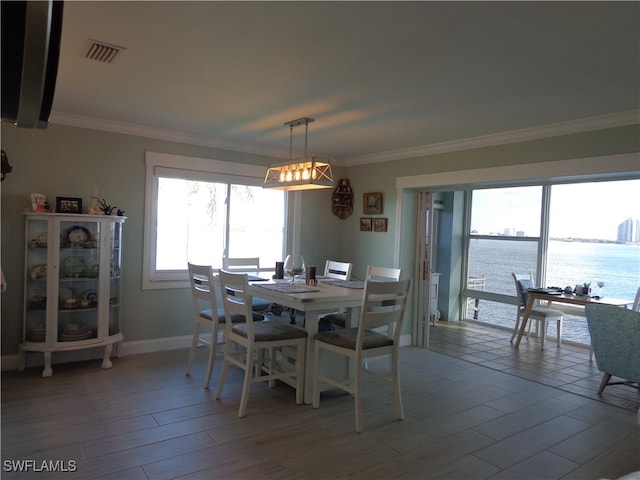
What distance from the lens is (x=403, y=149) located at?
5.06 meters

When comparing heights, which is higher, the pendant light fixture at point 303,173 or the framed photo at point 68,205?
the pendant light fixture at point 303,173

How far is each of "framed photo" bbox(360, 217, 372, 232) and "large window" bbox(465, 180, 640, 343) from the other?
2.21 metres

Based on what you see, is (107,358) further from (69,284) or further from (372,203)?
(372,203)

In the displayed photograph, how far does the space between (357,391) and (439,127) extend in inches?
97.7

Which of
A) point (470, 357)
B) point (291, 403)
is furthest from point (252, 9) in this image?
point (470, 357)

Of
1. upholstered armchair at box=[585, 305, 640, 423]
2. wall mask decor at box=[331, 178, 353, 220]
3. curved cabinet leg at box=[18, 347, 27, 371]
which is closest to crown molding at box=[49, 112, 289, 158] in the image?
wall mask decor at box=[331, 178, 353, 220]

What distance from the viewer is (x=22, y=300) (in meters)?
3.89

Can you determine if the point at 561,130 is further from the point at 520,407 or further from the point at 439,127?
the point at 520,407

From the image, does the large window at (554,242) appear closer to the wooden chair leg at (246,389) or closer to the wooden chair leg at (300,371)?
the wooden chair leg at (300,371)

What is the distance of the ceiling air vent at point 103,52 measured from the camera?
7.88ft

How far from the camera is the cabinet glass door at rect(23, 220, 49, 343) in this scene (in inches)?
148

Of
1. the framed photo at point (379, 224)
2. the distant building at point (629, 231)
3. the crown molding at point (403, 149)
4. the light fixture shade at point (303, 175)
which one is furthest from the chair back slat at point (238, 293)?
the distant building at point (629, 231)

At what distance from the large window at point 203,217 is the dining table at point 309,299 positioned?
→ 150cm

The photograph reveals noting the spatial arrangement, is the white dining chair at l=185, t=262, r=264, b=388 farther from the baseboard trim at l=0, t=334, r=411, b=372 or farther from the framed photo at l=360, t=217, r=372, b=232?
the framed photo at l=360, t=217, r=372, b=232
